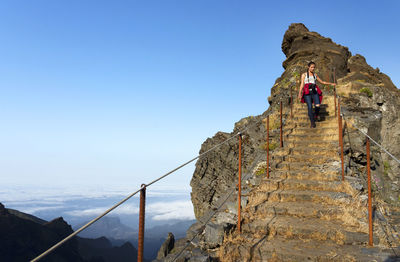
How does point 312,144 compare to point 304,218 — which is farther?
point 312,144

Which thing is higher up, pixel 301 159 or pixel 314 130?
pixel 314 130

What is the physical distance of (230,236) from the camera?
4.00 metres

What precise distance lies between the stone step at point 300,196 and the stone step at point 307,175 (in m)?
0.61

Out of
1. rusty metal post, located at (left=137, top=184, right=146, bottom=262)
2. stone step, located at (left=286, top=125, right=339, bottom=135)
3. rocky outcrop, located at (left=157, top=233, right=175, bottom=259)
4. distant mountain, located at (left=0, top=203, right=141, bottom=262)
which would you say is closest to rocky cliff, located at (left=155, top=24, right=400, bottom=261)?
stone step, located at (left=286, top=125, right=339, bottom=135)

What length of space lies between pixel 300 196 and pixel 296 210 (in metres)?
0.62

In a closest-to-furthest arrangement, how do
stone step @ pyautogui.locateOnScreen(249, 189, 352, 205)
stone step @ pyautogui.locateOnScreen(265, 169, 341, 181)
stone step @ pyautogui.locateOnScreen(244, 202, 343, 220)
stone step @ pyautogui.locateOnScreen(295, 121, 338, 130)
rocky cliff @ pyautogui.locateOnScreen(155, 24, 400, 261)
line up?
rocky cliff @ pyautogui.locateOnScreen(155, 24, 400, 261), stone step @ pyautogui.locateOnScreen(244, 202, 343, 220), stone step @ pyautogui.locateOnScreen(249, 189, 352, 205), stone step @ pyautogui.locateOnScreen(265, 169, 341, 181), stone step @ pyautogui.locateOnScreen(295, 121, 338, 130)

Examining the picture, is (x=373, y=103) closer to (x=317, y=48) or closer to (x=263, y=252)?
(x=263, y=252)

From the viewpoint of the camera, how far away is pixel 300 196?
5137 mm

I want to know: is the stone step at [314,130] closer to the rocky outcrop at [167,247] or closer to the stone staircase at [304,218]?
the stone staircase at [304,218]

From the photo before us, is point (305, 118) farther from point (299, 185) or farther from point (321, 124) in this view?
point (299, 185)

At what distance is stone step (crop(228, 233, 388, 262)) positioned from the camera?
11.0 ft

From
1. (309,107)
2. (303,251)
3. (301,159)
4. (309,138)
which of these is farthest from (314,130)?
(303,251)

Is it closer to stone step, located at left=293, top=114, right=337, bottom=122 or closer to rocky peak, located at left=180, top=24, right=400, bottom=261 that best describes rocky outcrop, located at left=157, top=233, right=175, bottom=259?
rocky peak, located at left=180, top=24, right=400, bottom=261

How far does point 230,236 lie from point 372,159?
633 cm
